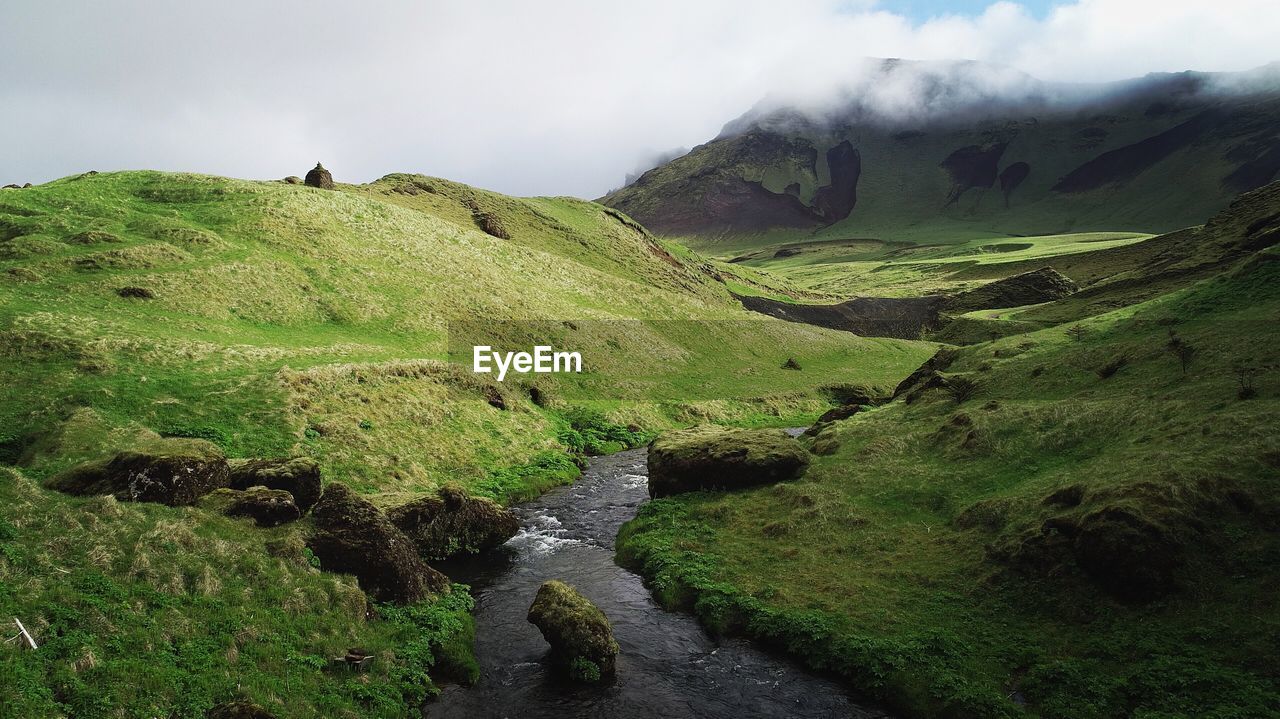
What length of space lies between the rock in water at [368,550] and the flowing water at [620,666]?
301 cm

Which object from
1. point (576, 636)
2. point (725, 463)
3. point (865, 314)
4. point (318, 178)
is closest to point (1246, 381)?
point (725, 463)

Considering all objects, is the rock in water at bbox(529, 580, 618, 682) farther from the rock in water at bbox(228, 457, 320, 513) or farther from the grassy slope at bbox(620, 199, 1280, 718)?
the rock in water at bbox(228, 457, 320, 513)

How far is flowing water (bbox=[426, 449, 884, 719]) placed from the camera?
787 inches

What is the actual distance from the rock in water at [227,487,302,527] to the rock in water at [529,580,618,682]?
11.0 meters

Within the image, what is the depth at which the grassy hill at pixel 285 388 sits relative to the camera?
17.6m

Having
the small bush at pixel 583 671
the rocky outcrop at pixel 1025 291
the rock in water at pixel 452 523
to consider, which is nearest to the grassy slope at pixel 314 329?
the rock in water at pixel 452 523

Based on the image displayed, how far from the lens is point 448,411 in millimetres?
48438

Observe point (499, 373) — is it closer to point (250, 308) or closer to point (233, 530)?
point (250, 308)

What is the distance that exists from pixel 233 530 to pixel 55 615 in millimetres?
7239

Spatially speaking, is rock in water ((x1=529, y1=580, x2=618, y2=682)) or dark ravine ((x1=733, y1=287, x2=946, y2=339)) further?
dark ravine ((x1=733, y1=287, x2=946, y2=339))

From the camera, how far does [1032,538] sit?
24031 millimetres

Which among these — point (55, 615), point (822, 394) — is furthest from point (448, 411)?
point (822, 394)

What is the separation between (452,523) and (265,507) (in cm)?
926

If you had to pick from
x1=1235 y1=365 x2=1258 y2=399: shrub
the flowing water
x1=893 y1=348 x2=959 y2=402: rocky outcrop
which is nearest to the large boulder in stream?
the flowing water
